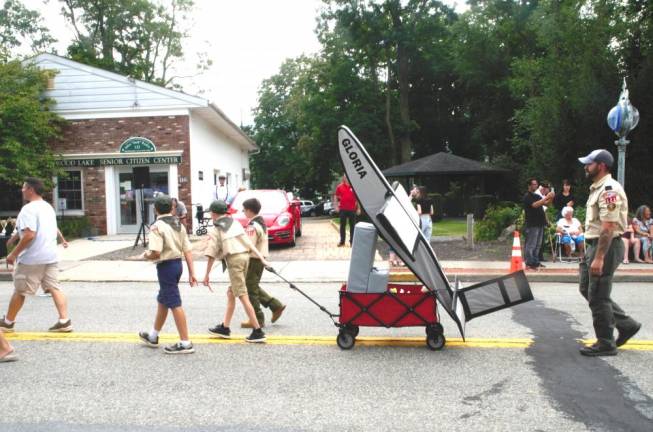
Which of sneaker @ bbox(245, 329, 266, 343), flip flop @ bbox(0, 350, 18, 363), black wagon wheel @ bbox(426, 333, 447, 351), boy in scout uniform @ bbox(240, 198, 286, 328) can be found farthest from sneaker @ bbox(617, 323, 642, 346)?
flip flop @ bbox(0, 350, 18, 363)

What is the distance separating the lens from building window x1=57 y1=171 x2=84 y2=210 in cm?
1981

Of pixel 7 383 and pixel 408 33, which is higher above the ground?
pixel 408 33

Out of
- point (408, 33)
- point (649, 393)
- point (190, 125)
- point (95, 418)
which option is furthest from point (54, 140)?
point (408, 33)

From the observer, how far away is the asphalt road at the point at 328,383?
3904 millimetres

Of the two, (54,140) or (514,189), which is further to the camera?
(514,189)

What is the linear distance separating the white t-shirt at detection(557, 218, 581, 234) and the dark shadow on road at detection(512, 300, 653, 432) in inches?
254

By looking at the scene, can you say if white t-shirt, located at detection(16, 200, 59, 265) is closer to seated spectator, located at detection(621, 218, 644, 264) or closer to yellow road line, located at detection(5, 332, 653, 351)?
yellow road line, located at detection(5, 332, 653, 351)

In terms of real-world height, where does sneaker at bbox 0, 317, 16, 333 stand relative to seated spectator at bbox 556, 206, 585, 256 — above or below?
below

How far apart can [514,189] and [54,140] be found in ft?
76.3

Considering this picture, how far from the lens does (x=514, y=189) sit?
3095cm

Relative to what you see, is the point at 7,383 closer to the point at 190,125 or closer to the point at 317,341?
the point at 317,341

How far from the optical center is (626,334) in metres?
5.35

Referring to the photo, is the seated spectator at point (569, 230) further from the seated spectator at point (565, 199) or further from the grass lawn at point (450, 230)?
the grass lawn at point (450, 230)

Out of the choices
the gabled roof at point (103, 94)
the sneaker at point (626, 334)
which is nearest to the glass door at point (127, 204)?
the gabled roof at point (103, 94)
